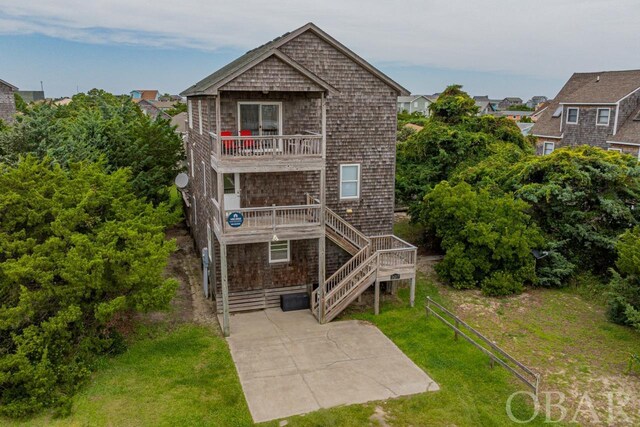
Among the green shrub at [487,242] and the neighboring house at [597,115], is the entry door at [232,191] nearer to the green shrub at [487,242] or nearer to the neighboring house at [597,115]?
the green shrub at [487,242]

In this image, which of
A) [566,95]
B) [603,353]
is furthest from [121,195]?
[566,95]

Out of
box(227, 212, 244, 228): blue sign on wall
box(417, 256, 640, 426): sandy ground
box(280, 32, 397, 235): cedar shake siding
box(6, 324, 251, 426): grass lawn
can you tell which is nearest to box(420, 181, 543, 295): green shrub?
box(417, 256, 640, 426): sandy ground

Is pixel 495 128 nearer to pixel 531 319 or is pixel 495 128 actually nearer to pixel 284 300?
pixel 531 319

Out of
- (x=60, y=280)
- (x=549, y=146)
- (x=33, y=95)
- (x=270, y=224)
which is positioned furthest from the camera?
(x=33, y=95)

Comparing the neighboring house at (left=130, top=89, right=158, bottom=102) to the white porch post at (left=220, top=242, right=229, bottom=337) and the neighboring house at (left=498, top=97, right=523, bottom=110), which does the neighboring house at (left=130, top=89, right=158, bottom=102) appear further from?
the white porch post at (left=220, top=242, right=229, bottom=337)

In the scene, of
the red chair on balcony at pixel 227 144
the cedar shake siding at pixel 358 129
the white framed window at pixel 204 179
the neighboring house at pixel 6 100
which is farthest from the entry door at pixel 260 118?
the neighboring house at pixel 6 100

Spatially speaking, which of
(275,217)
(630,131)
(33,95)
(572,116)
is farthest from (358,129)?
(33,95)

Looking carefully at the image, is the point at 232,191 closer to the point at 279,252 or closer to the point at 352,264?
the point at 279,252
